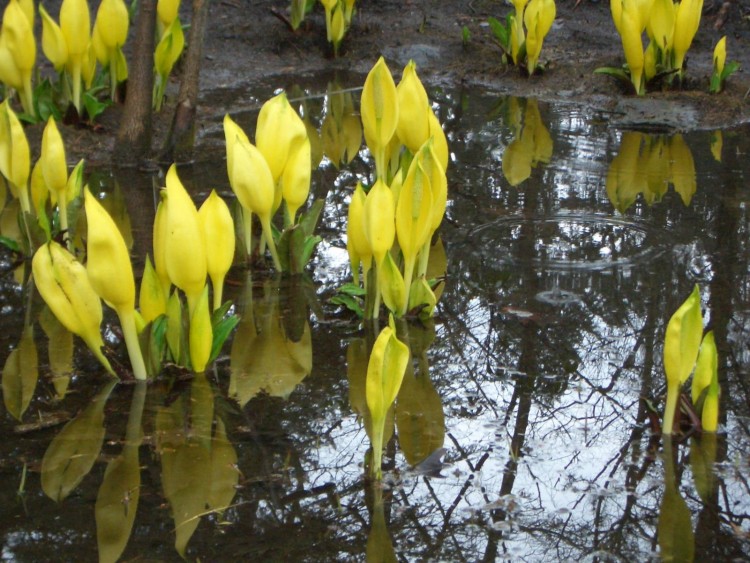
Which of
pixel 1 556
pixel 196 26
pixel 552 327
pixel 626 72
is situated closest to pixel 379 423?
pixel 1 556

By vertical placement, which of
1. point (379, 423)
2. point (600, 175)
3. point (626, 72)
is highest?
point (626, 72)

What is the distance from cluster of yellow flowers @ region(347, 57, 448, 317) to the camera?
397cm

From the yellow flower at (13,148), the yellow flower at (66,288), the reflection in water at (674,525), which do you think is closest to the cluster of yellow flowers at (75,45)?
the yellow flower at (13,148)

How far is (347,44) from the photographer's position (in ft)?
34.7

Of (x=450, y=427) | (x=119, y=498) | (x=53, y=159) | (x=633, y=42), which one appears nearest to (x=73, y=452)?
(x=119, y=498)

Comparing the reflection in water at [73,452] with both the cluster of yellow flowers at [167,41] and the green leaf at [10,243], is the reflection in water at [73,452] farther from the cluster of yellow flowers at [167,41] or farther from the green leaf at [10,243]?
the cluster of yellow flowers at [167,41]

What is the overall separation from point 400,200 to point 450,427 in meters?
1.00

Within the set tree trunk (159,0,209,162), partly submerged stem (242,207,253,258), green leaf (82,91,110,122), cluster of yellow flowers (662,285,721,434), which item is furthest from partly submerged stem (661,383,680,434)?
green leaf (82,91,110,122)

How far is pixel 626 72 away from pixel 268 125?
15.9 feet

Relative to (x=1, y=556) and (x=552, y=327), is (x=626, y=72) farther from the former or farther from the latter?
(x=1, y=556)

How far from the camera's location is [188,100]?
6.73 metres

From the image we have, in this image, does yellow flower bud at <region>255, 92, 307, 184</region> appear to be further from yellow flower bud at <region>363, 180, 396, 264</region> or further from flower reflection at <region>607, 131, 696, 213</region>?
flower reflection at <region>607, 131, 696, 213</region>

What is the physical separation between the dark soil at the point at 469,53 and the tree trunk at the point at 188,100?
79cm

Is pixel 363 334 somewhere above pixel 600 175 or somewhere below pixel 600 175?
below
